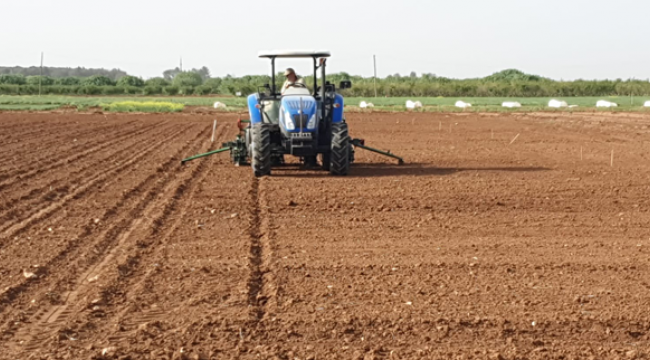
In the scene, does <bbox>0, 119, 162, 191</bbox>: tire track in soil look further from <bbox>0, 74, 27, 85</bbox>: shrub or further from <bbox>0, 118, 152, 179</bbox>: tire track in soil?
<bbox>0, 74, 27, 85</bbox>: shrub

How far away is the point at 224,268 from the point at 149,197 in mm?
4731

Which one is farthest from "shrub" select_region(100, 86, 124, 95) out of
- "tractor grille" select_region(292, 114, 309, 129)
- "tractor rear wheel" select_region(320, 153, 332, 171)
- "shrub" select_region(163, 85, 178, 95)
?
"tractor grille" select_region(292, 114, 309, 129)

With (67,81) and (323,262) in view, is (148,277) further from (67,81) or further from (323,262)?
(67,81)

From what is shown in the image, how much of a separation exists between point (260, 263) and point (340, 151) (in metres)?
6.71

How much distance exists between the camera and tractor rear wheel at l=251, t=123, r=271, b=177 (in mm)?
14469

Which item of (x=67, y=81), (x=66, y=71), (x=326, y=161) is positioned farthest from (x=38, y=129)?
(x=66, y=71)

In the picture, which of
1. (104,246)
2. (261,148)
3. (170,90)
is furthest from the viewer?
(170,90)

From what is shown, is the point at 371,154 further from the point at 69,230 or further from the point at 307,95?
the point at 69,230

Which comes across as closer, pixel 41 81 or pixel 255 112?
pixel 255 112

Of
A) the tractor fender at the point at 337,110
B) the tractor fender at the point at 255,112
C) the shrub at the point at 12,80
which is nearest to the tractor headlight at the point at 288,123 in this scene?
the tractor fender at the point at 255,112

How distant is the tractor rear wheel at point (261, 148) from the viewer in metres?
14.5

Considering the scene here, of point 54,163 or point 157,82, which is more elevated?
point 157,82

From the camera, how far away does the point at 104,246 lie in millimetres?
8961

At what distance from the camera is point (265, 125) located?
14883mm
